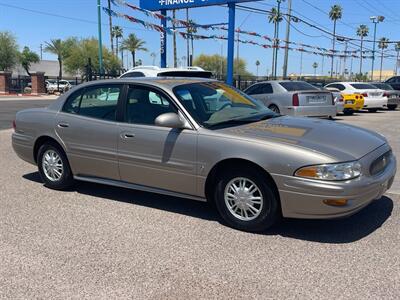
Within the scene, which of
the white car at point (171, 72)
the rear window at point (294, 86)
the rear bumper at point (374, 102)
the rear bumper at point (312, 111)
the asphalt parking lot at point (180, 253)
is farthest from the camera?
the rear bumper at point (374, 102)

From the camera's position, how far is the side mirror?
4.73 m

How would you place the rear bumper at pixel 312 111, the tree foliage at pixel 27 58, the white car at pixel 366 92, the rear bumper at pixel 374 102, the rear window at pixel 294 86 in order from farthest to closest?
1. the tree foliage at pixel 27 58
2. the rear bumper at pixel 374 102
3. the white car at pixel 366 92
4. the rear window at pixel 294 86
5. the rear bumper at pixel 312 111

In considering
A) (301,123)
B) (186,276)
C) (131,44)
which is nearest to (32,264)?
(186,276)

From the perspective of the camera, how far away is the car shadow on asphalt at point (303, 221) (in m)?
4.46

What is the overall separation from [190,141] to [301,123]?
1.35m

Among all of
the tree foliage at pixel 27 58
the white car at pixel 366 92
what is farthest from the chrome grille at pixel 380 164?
the tree foliage at pixel 27 58

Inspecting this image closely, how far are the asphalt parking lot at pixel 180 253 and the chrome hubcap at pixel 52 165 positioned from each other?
1.77ft

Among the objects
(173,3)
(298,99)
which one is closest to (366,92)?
(298,99)

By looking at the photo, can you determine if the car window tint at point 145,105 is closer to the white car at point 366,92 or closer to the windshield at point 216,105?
the windshield at point 216,105

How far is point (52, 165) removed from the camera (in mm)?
6137

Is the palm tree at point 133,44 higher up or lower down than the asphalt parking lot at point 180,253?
higher up

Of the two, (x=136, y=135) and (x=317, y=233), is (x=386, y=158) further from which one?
(x=136, y=135)

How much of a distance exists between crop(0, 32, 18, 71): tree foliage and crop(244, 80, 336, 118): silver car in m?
61.8

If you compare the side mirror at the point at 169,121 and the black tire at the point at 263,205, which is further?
the side mirror at the point at 169,121
